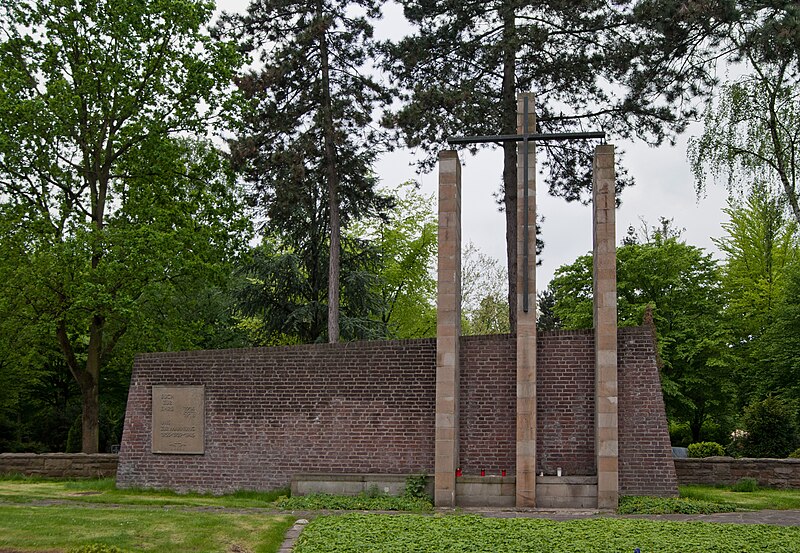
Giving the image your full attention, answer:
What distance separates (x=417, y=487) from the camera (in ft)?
51.7

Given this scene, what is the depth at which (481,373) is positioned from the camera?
53.4ft

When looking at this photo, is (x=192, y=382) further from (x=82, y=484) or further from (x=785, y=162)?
(x=785, y=162)

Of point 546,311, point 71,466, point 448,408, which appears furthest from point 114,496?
point 546,311

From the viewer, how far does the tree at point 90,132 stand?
22797 mm

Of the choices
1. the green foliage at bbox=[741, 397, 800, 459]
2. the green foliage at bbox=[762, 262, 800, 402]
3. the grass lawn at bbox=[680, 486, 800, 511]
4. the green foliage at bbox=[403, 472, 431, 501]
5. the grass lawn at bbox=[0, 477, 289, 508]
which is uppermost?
the green foliage at bbox=[762, 262, 800, 402]

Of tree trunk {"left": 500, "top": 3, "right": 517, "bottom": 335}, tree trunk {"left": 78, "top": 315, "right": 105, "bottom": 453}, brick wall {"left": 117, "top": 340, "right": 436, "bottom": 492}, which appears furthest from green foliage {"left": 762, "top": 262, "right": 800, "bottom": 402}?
tree trunk {"left": 78, "top": 315, "right": 105, "bottom": 453}

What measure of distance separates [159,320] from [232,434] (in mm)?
9028

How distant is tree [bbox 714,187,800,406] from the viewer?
33.4 m

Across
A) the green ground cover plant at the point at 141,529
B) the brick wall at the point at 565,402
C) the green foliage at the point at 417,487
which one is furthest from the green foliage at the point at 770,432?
the green ground cover plant at the point at 141,529

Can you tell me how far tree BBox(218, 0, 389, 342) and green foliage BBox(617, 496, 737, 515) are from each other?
11.8m

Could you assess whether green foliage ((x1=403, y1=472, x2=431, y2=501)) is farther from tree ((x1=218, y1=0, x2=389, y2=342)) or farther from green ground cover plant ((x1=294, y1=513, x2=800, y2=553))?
tree ((x1=218, y1=0, x2=389, y2=342))

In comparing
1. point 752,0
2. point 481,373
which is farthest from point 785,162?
point 481,373

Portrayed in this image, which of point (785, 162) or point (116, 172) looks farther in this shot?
point (116, 172)

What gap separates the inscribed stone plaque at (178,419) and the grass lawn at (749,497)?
9098 mm
